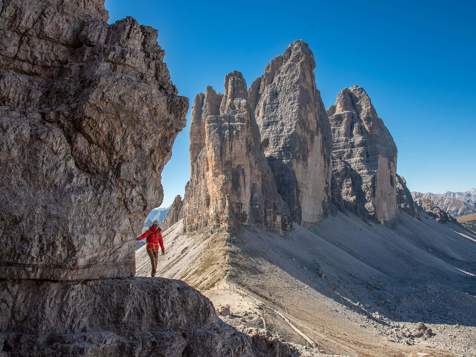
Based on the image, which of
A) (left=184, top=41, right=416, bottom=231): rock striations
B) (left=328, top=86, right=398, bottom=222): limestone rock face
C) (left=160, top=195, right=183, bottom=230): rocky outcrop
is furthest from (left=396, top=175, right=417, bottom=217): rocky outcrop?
(left=160, top=195, right=183, bottom=230): rocky outcrop

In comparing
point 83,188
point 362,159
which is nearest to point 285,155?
point 362,159

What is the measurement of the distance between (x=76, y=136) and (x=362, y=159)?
3051 inches

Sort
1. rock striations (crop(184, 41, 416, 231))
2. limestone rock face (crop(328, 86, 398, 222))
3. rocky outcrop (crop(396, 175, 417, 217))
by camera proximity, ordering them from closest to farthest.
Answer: rock striations (crop(184, 41, 416, 231)), limestone rock face (crop(328, 86, 398, 222)), rocky outcrop (crop(396, 175, 417, 217))

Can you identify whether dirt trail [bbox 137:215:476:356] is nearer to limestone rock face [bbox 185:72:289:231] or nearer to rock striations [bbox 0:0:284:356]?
limestone rock face [bbox 185:72:289:231]

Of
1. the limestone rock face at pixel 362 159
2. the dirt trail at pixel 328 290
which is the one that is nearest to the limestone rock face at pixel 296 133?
the dirt trail at pixel 328 290

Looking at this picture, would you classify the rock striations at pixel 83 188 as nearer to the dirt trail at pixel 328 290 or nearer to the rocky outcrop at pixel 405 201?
the dirt trail at pixel 328 290

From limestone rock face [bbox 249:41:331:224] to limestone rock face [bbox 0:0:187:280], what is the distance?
140 ft

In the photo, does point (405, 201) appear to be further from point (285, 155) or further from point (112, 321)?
point (112, 321)

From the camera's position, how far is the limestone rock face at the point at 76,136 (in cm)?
775

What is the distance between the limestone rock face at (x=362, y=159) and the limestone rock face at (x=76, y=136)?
63.5 meters

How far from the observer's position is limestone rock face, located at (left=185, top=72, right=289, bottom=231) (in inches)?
1517

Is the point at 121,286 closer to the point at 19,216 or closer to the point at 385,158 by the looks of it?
the point at 19,216

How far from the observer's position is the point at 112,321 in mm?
8359

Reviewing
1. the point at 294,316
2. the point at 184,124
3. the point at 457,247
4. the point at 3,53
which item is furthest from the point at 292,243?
the point at 457,247
